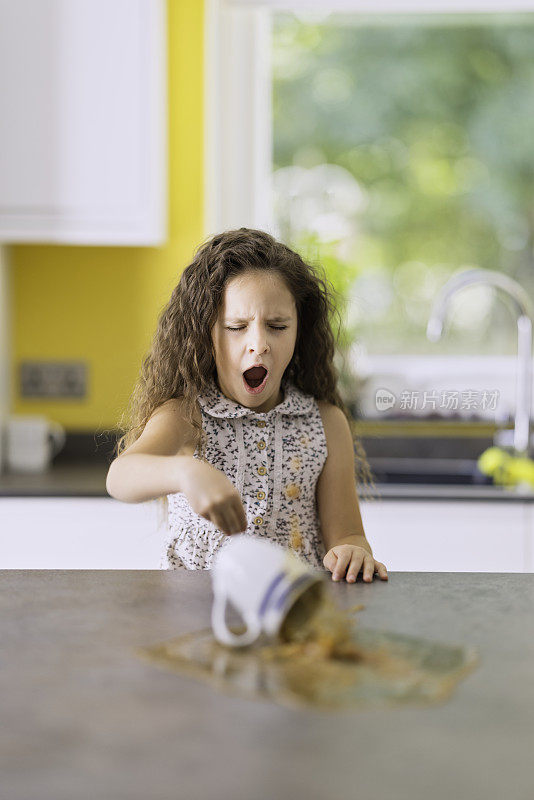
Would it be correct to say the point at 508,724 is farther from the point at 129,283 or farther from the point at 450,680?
the point at 129,283

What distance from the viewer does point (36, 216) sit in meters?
2.49

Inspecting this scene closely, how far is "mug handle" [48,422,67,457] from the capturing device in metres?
→ 2.71

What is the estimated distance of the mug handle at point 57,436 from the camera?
2709 millimetres

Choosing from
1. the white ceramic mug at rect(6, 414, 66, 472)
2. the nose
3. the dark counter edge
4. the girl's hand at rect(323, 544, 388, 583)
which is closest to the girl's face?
the nose

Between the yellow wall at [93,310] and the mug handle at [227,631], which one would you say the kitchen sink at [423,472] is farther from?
the mug handle at [227,631]

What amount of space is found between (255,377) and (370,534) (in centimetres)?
94

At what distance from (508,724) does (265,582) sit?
0.25 meters

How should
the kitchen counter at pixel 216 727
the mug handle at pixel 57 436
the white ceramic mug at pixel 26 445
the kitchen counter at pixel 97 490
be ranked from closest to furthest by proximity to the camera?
the kitchen counter at pixel 216 727 → the kitchen counter at pixel 97 490 → the white ceramic mug at pixel 26 445 → the mug handle at pixel 57 436

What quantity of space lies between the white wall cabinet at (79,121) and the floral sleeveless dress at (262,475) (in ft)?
3.66

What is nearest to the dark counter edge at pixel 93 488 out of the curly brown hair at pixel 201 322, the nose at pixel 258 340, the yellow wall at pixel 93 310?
the yellow wall at pixel 93 310

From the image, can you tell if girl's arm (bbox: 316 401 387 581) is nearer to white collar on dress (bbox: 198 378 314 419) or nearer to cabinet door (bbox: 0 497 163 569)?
white collar on dress (bbox: 198 378 314 419)

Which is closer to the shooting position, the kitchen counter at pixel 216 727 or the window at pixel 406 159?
the kitchen counter at pixel 216 727

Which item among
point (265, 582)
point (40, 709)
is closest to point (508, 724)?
point (265, 582)

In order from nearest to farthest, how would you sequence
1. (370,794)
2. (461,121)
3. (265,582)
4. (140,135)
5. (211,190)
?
(370,794) → (265,582) → (140,135) → (211,190) → (461,121)
